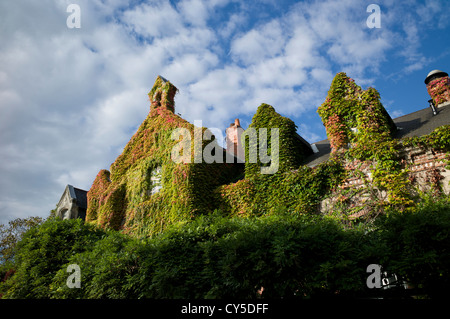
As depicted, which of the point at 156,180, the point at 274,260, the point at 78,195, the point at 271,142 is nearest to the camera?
the point at 274,260

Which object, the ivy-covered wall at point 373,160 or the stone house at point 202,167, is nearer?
the ivy-covered wall at point 373,160

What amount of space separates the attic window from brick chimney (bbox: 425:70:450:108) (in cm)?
1563

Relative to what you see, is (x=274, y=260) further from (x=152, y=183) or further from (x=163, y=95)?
(x=163, y=95)

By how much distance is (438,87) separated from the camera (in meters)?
15.2

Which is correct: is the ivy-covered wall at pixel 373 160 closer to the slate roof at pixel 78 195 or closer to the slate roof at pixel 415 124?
the slate roof at pixel 415 124

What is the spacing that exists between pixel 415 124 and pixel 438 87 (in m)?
3.63

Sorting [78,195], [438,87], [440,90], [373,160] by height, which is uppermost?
[438,87]

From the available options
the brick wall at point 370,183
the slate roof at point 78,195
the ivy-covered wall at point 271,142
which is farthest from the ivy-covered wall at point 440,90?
the slate roof at point 78,195

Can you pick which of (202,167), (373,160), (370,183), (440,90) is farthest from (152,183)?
(440,90)

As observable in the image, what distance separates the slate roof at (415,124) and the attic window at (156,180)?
8273mm

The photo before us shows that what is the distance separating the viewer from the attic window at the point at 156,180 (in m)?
16.2

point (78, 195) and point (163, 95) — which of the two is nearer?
point (163, 95)
